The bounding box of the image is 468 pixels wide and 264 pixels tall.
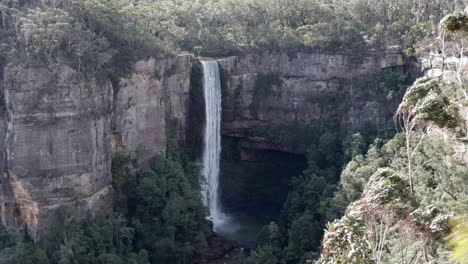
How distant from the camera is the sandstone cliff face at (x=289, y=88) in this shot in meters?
32.1

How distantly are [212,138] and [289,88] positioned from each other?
4.70m

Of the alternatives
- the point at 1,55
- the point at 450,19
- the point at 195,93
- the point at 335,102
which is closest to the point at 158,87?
the point at 195,93

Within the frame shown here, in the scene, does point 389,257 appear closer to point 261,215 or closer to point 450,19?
→ point 450,19

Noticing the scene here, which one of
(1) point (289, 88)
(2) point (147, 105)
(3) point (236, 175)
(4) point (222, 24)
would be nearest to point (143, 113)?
(2) point (147, 105)

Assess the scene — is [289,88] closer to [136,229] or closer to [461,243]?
[136,229]

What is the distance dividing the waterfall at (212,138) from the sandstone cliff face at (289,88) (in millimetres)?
728

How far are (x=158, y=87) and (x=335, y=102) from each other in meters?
9.44

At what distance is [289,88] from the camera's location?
109ft

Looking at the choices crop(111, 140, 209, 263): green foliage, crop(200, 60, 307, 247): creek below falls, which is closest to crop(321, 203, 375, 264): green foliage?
crop(111, 140, 209, 263): green foliage

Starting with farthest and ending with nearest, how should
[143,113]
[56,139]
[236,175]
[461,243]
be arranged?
[236,175], [143,113], [56,139], [461,243]

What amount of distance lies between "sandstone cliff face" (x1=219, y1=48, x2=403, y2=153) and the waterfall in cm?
73

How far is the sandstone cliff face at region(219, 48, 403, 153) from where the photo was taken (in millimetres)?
32094

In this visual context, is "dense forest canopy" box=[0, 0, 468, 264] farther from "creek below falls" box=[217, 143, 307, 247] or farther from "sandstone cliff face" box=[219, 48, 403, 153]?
"creek below falls" box=[217, 143, 307, 247]

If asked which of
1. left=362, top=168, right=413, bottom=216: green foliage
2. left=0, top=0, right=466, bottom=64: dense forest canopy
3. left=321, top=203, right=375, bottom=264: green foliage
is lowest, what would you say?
left=321, top=203, right=375, bottom=264: green foliage
